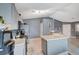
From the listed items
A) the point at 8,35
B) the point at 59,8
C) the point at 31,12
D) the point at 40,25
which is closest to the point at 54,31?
the point at 40,25

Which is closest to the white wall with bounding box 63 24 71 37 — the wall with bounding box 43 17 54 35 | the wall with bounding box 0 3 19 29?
the wall with bounding box 43 17 54 35

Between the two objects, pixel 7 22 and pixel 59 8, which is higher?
pixel 59 8

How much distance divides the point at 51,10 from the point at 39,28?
1.12 feet

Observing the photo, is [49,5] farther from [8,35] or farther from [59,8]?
[8,35]

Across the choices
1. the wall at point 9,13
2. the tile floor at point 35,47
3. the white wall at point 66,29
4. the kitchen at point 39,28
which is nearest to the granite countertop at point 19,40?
the kitchen at point 39,28

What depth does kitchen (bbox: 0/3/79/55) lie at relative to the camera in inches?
63.0

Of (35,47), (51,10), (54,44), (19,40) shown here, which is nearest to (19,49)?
(19,40)

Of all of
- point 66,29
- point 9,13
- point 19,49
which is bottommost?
point 19,49

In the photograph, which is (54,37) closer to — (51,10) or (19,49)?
(51,10)

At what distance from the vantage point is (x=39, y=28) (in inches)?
66.0

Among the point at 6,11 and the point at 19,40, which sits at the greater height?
the point at 6,11

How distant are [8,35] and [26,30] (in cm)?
29

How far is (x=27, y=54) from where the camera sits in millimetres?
1631
